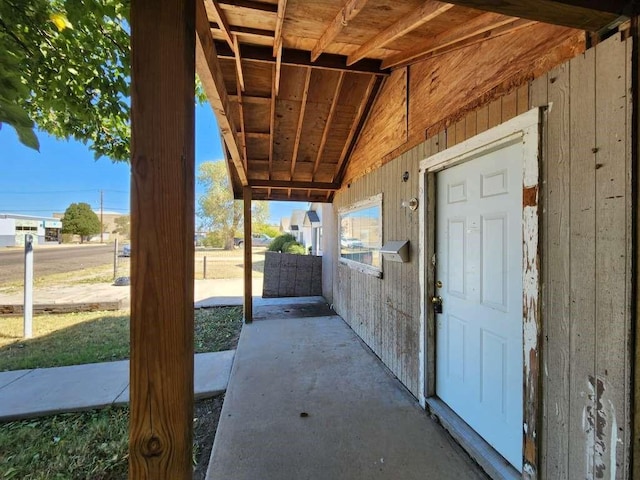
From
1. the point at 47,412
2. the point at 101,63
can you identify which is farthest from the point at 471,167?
the point at 47,412

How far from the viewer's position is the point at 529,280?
1640 millimetres

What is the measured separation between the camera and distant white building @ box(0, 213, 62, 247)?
99.4 ft

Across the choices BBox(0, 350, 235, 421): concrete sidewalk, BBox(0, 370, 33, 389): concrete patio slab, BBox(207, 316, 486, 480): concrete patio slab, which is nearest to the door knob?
BBox(207, 316, 486, 480): concrete patio slab

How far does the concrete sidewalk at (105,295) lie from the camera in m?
→ 6.55

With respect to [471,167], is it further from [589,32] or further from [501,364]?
[501,364]

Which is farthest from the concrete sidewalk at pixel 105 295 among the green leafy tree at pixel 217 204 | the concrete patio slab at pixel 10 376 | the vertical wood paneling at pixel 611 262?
the green leafy tree at pixel 217 204

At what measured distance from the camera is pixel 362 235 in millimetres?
4719

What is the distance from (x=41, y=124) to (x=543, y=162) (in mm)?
4127

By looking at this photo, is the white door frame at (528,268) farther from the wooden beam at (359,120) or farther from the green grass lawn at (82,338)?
the green grass lawn at (82,338)

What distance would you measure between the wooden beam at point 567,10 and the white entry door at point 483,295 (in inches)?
25.3

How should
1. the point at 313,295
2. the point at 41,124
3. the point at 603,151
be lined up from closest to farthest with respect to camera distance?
1. the point at 603,151
2. the point at 41,124
3. the point at 313,295

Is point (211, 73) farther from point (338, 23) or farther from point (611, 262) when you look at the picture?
point (611, 262)

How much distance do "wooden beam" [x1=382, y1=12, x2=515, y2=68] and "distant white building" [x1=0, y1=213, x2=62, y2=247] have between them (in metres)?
32.6

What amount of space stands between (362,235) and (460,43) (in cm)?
290
